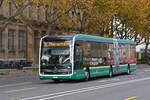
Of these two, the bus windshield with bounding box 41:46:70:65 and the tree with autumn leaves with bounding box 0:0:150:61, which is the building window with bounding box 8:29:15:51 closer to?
the tree with autumn leaves with bounding box 0:0:150:61

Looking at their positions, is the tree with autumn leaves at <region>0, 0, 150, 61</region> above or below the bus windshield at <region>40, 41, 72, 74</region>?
above

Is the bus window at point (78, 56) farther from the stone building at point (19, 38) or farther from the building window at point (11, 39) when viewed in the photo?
the building window at point (11, 39)

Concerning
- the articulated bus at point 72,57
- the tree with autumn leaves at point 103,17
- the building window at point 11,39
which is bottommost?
the articulated bus at point 72,57

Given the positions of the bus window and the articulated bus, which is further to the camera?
the bus window

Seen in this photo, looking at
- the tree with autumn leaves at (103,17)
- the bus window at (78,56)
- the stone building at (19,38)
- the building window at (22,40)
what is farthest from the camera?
the building window at (22,40)

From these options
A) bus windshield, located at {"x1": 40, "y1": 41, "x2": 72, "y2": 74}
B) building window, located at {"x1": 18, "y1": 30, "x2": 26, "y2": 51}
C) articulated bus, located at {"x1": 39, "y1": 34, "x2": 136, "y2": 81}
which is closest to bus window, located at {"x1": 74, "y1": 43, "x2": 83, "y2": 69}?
articulated bus, located at {"x1": 39, "y1": 34, "x2": 136, "y2": 81}

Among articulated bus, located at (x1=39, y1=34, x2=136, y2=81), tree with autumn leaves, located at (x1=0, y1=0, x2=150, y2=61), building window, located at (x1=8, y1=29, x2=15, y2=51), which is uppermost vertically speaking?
tree with autumn leaves, located at (x1=0, y1=0, x2=150, y2=61)

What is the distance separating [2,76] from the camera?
98.6ft

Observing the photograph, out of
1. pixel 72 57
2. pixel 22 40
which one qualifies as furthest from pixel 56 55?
pixel 22 40

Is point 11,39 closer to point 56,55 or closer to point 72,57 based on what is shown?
point 56,55

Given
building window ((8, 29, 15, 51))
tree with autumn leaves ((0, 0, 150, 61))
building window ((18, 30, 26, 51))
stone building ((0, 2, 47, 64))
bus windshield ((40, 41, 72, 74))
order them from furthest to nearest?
building window ((18, 30, 26, 51)), building window ((8, 29, 15, 51)), stone building ((0, 2, 47, 64)), tree with autumn leaves ((0, 0, 150, 61)), bus windshield ((40, 41, 72, 74))

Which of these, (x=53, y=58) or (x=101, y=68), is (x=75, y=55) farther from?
(x=101, y=68)

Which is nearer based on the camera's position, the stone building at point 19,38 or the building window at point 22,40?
the stone building at point 19,38

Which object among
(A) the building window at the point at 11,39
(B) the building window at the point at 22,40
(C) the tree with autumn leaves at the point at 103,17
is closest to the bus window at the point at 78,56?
(C) the tree with autumn leaves at the point at 103,17
